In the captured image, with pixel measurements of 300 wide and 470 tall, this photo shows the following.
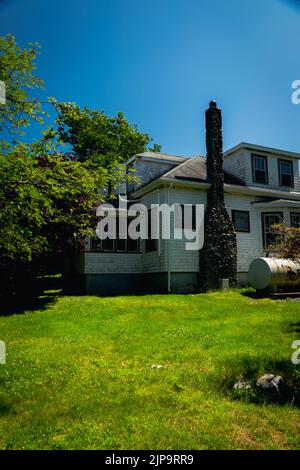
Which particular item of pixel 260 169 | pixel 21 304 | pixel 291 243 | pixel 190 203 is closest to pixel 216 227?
pixel 190 203

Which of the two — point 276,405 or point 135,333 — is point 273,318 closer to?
point 135,333

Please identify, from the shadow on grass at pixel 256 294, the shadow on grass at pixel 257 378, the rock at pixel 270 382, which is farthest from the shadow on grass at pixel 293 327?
the shadow on grass at pixel 256 294

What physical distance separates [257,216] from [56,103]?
16.4 meters

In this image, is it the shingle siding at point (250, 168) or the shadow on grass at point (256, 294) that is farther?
the shingle siding at point (250, 168)

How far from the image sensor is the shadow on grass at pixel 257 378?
528 centimetres

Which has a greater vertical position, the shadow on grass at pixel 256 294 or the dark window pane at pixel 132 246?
the dark window pane at pixel 132 246

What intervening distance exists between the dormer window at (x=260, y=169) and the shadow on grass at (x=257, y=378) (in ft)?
56.5

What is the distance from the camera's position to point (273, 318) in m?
10.8

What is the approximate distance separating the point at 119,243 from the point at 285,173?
12.0 meters

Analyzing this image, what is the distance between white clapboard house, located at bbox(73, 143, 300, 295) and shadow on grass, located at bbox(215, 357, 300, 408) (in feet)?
38.3

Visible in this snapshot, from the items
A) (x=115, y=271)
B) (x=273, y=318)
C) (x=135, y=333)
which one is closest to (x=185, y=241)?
(x=115, y=271)

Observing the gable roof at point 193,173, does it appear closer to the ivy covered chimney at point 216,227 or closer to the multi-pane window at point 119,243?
the ivy covered chimney at point 216,227

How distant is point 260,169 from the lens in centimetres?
2244

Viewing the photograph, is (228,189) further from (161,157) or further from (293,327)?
(293,327)
